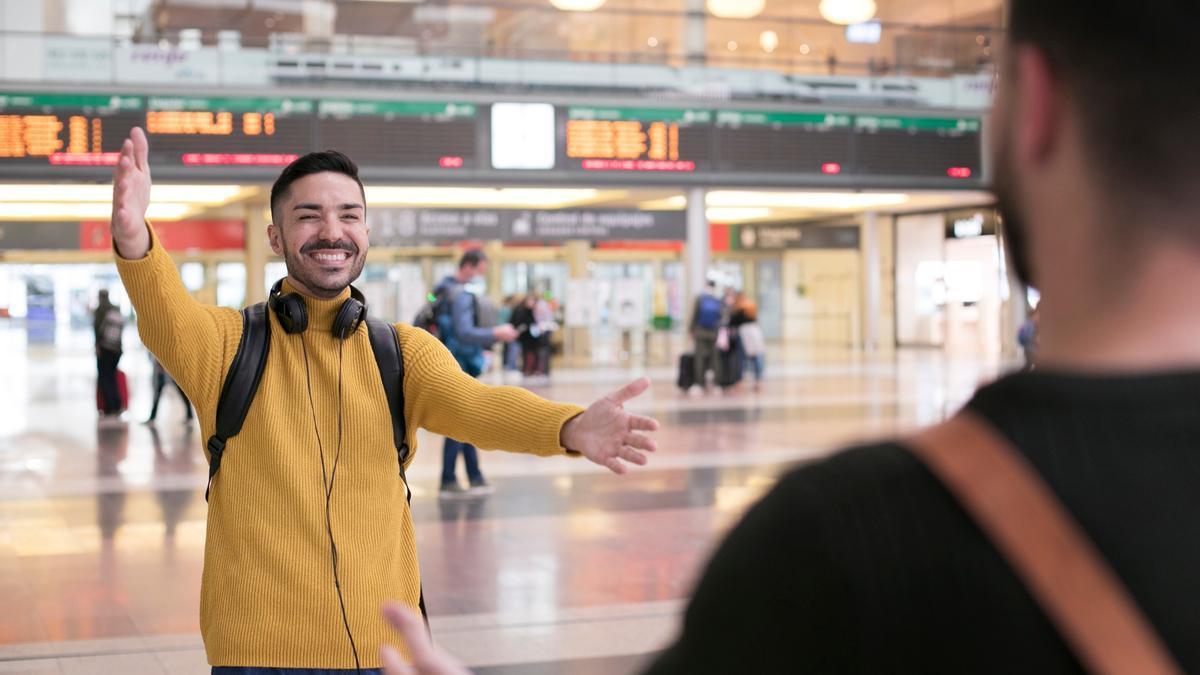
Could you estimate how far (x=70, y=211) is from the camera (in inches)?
1008

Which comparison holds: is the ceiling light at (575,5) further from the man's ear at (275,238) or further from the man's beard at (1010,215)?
the man's beard at (1010,215)

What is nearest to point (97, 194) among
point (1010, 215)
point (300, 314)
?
point (300, 314)

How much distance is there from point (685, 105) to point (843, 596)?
19813 millimetres

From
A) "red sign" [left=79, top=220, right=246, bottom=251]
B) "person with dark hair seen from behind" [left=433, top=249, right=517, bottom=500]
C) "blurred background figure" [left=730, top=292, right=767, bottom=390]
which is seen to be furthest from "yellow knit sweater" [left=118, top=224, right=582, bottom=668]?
"red sign" [left=79, top=220, right=246, bottom=251]

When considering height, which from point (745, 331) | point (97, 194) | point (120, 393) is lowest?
point (120, 393)

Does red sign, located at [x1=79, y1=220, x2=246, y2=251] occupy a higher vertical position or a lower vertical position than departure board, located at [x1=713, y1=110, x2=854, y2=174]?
lower

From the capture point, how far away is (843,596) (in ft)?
3.02

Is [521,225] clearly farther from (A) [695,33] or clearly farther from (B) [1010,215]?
(B) [1010,215]

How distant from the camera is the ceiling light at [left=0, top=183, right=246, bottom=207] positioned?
2130cm

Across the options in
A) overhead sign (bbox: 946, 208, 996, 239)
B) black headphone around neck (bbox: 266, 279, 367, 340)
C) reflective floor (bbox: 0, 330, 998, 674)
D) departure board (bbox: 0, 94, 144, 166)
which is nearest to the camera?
black headphone around neck (bbox: 266, 279, 367, 340)

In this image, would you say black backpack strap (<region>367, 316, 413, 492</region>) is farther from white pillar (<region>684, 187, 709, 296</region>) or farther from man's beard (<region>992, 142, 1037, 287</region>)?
white pillar (<region>684, 187, 709, 296</region>)

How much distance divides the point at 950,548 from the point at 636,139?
19.5m

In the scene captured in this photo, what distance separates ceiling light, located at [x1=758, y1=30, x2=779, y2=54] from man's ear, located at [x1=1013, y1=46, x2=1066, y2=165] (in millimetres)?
21333

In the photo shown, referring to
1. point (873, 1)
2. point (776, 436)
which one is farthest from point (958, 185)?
point (776, 436)
